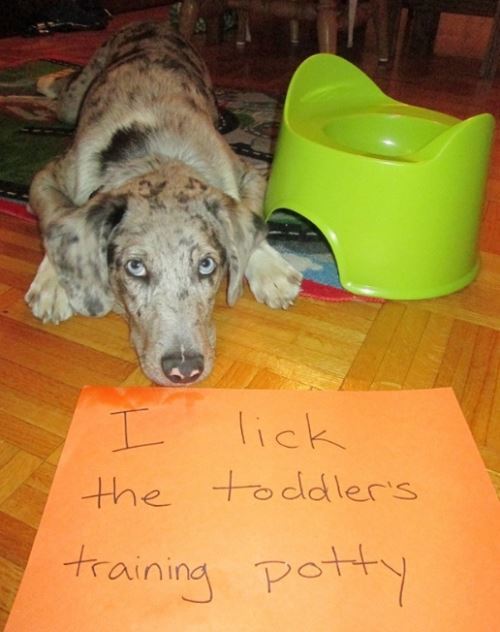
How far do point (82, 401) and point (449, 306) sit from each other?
3.78 feet

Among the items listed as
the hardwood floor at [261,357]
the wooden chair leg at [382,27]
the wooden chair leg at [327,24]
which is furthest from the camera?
the wooden chair leg at [382,27]

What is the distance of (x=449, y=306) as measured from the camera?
1.84 meters

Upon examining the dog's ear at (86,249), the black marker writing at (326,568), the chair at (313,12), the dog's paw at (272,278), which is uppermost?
the chair at (313,12)

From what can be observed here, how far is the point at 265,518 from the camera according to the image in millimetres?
1165

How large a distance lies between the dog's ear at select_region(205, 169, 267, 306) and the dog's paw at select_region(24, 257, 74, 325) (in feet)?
1.63

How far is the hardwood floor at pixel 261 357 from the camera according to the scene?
1290 millimetres

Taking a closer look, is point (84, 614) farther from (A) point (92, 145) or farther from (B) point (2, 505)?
(A) point (92, 145)

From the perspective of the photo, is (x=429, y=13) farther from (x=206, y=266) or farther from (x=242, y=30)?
(x=206, y=266)

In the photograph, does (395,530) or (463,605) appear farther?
(395,530)

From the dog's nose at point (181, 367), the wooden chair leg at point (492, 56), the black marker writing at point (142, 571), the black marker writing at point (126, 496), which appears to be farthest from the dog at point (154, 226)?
the wooden chair leg at point (492, 56)

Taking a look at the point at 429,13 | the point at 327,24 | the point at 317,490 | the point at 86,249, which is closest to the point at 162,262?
the point at 86,249

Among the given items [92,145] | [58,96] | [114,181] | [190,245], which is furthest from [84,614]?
[58,96]

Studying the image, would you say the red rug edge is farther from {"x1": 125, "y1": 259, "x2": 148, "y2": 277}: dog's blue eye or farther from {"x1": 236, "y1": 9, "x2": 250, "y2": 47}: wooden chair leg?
{"x1": 236, "y1": 9, "x2": 250, "y2": 47}: wooden chair leg

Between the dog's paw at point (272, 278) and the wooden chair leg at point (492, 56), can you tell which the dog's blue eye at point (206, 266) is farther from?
the wooden chair leg at point (492, 56)
